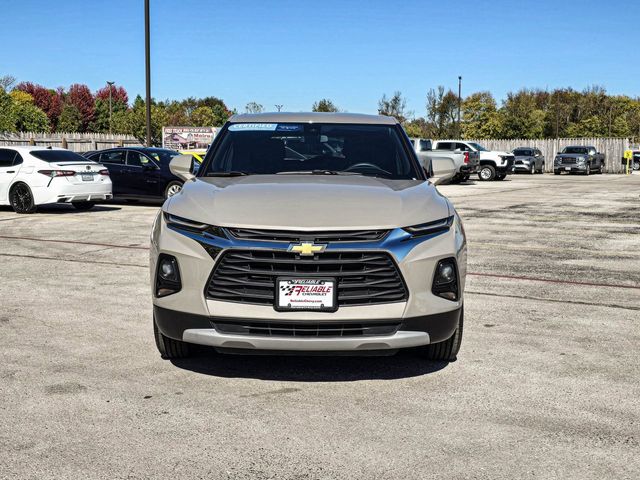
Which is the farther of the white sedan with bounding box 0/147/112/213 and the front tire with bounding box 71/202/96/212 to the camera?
the front tire with bounding box 71/202/96/212

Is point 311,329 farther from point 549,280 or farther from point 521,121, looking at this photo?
point 521,121

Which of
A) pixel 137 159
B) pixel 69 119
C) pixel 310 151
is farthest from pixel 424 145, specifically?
pixel 69 119

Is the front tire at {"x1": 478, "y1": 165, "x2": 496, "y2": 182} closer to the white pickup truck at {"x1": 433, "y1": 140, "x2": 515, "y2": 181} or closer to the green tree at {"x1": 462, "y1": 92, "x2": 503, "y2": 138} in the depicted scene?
the white pickup truck at {"x1": 433, "y1": 140, "x2": 515, "y2": 181}

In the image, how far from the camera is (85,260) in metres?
10.3

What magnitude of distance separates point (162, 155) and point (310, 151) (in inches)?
551

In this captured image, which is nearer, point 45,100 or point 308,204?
point 308,204

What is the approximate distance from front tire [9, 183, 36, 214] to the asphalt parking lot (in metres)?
8.89

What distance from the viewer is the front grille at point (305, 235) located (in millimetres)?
4625

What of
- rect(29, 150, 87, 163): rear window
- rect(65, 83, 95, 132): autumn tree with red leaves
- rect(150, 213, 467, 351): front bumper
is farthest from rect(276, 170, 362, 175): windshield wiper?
rect(65, 83, 95, 132): autumn tree with red leaves

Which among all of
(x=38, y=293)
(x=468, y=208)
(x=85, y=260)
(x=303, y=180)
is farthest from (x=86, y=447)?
(x=468, y=208)

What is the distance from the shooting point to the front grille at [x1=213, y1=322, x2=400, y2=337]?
4.65m

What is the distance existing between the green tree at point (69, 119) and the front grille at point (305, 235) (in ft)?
417

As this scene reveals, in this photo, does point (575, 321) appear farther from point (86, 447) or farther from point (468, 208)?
point (468, 208)

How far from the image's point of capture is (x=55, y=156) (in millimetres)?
17203
